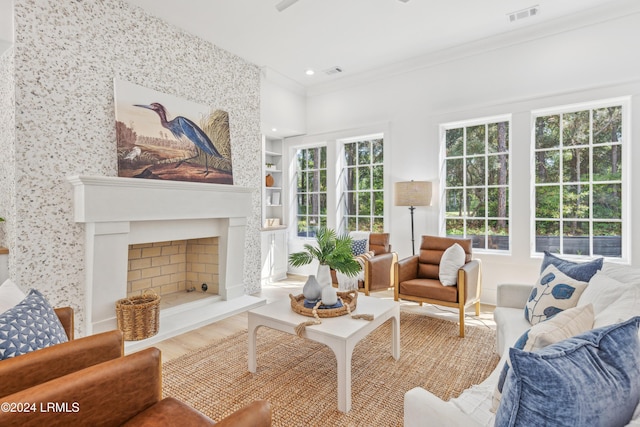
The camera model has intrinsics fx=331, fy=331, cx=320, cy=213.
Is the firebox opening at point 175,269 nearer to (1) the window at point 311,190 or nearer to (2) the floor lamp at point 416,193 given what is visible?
(1) the window at point 311,190

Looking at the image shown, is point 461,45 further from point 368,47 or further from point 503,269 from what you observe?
point 503,269

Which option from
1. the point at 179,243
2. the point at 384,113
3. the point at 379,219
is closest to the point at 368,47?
the point at 384,113

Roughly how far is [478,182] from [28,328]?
4393mm

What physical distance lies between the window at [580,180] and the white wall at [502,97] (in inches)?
6.9

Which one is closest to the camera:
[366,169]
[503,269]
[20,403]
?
[20,403]

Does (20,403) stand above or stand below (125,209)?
below

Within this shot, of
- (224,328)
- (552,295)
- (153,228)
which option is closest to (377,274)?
(224,328)

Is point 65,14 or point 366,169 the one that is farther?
point 366,169

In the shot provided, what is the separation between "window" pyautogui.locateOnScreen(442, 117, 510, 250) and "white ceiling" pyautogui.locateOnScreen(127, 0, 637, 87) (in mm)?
1083

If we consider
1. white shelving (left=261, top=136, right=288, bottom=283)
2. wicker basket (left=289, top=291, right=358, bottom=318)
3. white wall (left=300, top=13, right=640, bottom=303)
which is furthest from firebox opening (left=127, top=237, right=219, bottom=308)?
white wall (left=300, top=13, right=640, bottom=303)

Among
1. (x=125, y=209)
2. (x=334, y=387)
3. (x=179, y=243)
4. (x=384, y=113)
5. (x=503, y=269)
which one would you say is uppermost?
(x=384, y=113)

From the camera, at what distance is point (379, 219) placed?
5031 millimetres

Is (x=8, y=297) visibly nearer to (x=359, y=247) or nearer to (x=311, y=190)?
(x=359, y=247)

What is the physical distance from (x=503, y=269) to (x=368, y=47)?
3161mm
